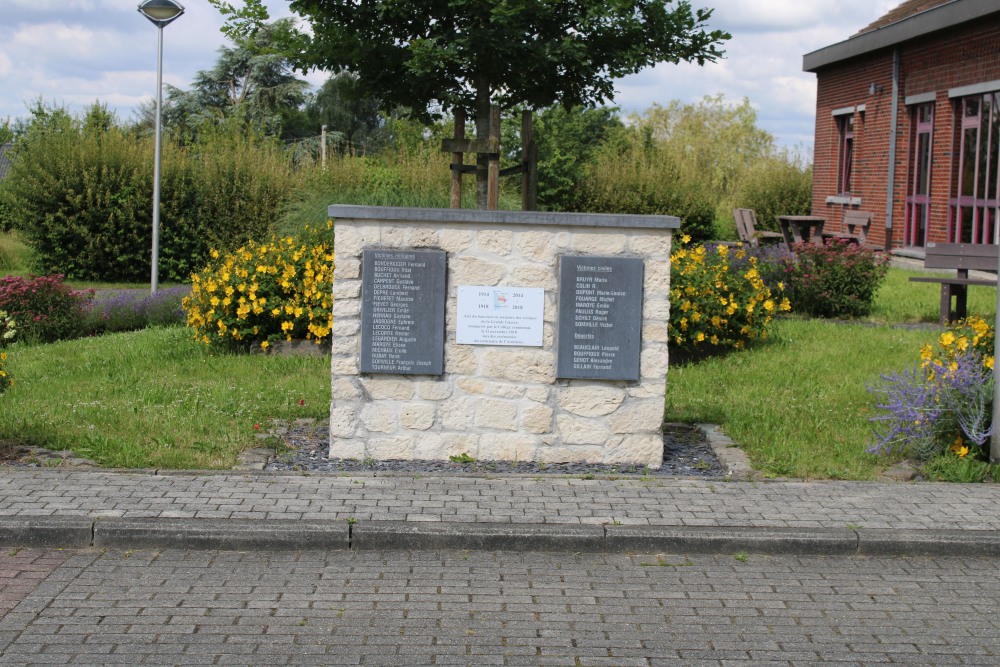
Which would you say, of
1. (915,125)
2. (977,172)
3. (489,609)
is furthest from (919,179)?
(489,609)

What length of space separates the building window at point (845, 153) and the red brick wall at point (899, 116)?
134mm

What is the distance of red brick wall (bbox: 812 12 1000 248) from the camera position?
2086 centimetres

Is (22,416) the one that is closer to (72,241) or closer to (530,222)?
(530,222)

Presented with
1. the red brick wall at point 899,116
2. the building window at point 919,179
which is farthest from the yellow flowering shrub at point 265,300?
the building window at point 919,179

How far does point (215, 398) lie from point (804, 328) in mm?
6716

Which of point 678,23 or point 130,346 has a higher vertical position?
point 678,23

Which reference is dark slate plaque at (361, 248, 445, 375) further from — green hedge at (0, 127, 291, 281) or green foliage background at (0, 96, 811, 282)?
green hedge at (0, 127, 291, 281)

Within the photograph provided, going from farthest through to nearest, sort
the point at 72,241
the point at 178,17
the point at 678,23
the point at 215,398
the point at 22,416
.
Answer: the point at 72,241
the point at 178,17
the point at 678,23
the point at 215,398
the point at 22,416

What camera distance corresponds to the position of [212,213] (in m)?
22.5

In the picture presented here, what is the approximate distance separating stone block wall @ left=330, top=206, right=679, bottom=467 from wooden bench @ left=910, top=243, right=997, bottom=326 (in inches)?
282

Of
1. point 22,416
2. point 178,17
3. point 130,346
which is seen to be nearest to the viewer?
point 22,416

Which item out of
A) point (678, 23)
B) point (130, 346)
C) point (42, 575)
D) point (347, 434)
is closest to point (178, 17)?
point (130, 346)

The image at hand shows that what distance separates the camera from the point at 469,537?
5863mm

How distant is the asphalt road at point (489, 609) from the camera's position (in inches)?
179
